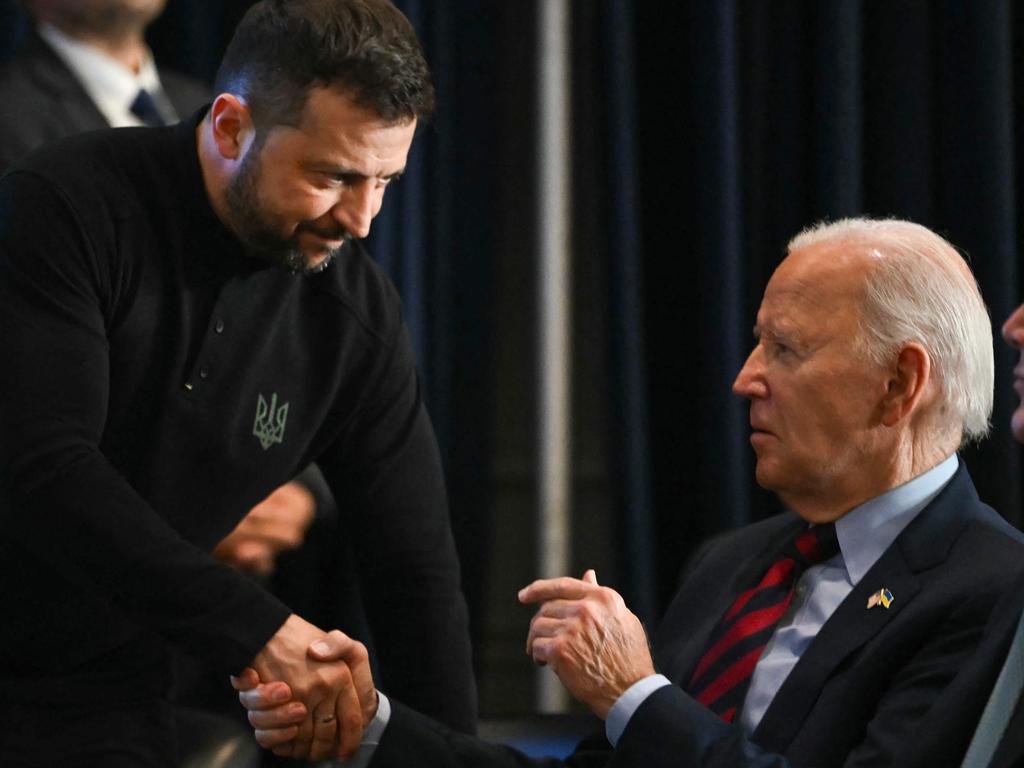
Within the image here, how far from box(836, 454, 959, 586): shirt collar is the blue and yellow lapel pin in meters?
0.07

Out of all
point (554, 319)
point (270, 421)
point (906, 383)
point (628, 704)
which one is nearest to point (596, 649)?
point (628, 704)

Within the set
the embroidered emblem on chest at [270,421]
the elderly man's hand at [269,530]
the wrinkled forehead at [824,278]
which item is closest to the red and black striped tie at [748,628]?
the wrinkled forehead at [824,278]

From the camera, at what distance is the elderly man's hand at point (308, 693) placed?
5.92 ft

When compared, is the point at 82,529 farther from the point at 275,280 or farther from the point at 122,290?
the point at 275,280

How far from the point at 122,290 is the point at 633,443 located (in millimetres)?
1525

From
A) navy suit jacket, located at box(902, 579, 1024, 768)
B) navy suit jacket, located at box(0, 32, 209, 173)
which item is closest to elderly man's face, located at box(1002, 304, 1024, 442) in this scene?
navy suit jacket, located at box(902, 579, 1024, 768)

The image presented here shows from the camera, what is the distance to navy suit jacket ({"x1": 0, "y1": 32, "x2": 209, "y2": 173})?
2.43 meters

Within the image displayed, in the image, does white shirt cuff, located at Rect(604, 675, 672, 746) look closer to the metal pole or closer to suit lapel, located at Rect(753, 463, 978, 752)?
suit lapel, located at Rect(753, 463, 978, 752)

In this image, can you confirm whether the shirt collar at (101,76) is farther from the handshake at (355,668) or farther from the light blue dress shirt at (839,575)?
the light blue dress shirt at (839,575)

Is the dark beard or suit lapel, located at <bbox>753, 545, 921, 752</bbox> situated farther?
the dark beard

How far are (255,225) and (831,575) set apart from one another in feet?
2.71

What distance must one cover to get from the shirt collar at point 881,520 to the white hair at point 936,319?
8cm

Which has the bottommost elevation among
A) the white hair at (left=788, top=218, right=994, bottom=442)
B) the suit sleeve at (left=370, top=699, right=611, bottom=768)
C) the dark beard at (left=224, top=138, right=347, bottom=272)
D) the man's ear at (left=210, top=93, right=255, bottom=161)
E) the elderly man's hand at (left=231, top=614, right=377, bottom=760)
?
the suit sleeve at (left=370, top=699, right=611, bottom=768)

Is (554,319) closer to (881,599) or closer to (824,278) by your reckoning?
(824,278)
